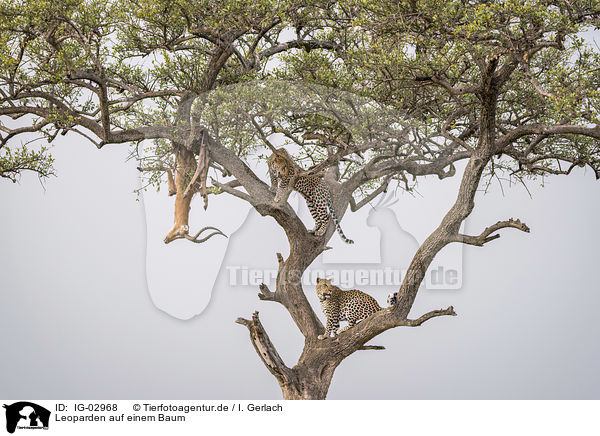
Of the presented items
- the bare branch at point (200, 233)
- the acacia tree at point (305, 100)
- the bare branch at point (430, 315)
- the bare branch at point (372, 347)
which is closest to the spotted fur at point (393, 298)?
the acacia tree at point (305, 100)

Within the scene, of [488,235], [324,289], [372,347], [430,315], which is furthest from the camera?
[372,347]

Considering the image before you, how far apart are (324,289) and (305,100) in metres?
1.63

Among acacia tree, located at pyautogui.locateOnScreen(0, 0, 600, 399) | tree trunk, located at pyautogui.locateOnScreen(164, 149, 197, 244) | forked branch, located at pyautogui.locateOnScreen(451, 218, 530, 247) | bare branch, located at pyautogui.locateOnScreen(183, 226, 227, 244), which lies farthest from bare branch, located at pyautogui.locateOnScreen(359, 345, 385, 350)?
tree trunk, located at pyautogui.locateOnScreen(164, 149, 197, 244)

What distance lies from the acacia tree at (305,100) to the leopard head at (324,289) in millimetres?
386

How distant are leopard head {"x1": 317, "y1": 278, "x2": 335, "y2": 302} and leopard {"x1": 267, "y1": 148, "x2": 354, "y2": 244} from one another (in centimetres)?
47

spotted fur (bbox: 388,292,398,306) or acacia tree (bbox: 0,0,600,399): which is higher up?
acacia tree (bbox: 0,0,600,399)

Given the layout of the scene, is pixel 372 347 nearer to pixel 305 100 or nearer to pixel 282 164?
pixel 282 164

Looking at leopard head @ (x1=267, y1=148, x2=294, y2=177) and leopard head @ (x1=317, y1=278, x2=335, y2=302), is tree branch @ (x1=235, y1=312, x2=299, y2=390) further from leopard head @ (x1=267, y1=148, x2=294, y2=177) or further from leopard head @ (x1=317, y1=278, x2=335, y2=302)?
leopard head @ (x1=267, y1=148, x2=294, y2=177)

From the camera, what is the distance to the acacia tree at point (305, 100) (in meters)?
5.25

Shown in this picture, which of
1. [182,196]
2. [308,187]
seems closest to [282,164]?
[308,187]

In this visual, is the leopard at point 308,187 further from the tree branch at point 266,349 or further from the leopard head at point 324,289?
the tree branch at point 266,349

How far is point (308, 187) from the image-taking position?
20.0 ft

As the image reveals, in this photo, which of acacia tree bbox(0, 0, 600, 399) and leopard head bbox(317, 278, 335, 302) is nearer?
acacia tree bbox(0, 0, 600, 399)

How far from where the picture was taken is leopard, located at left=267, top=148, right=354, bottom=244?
19.8 feet
